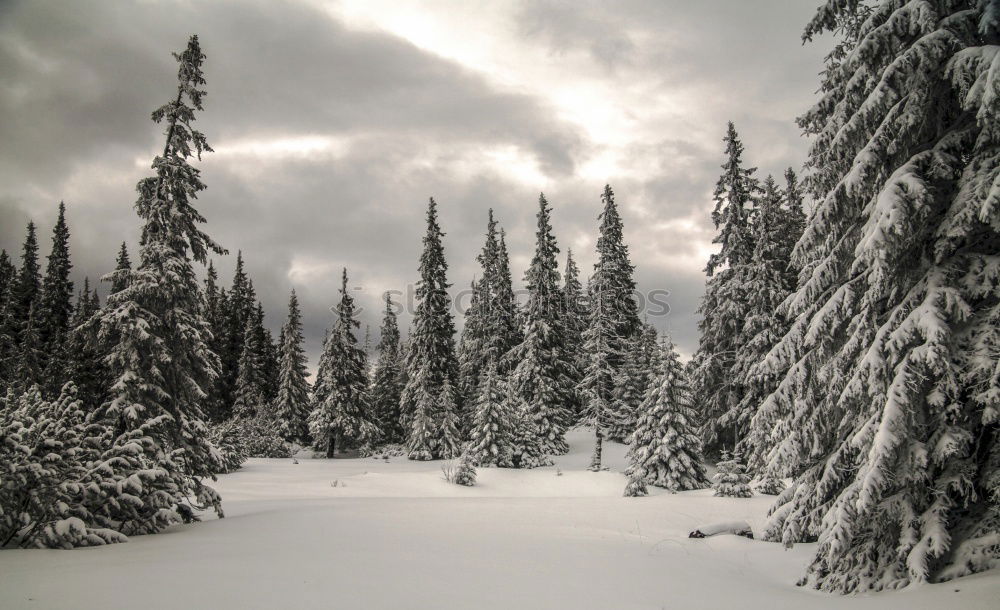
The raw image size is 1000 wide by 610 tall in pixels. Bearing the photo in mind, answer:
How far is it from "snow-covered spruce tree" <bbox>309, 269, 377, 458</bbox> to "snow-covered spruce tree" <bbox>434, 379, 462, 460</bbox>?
7907mm

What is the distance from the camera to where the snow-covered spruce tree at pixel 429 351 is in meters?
39.5

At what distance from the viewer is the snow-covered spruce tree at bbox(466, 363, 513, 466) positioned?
32.0 m

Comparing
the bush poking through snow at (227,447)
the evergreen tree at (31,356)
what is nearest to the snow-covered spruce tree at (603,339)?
the bush poking through snow at (227,447)

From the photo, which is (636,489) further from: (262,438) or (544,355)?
(262,438)

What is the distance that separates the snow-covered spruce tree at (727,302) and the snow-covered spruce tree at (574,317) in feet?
58.4

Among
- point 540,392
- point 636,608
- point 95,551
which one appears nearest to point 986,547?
point 636,608

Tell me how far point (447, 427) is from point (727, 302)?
852 inches

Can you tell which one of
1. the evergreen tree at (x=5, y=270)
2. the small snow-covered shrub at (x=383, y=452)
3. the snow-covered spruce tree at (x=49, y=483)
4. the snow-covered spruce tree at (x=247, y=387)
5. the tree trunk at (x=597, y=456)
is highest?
the evergreen tree at (x=5, y=270)

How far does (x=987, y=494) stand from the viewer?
283 inches

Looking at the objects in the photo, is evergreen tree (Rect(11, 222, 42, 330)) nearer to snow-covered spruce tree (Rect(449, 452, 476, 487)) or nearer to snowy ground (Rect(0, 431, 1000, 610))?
snow-covered spruce tree (Rect(449, 452, 476, 487))

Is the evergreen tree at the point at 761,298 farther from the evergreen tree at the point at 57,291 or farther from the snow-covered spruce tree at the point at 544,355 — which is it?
the evergreen tree at the point at 57,291

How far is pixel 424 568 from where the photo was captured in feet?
24.5

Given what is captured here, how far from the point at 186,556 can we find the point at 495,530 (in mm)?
6153

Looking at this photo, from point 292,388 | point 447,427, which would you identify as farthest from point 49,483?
point 292,388
